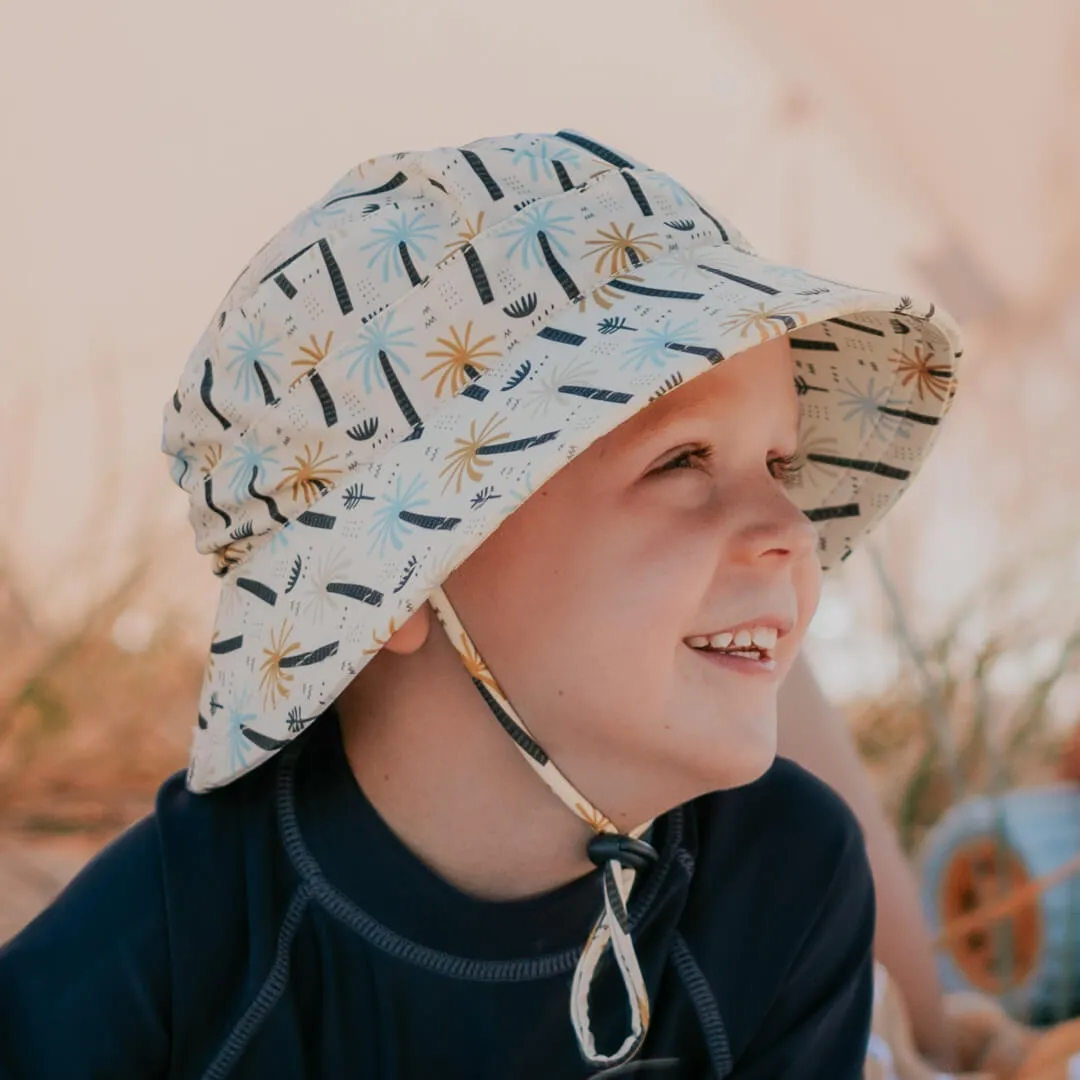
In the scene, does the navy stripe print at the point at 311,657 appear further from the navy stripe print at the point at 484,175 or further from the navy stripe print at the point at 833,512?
the navy stripe print at the point at 833,512

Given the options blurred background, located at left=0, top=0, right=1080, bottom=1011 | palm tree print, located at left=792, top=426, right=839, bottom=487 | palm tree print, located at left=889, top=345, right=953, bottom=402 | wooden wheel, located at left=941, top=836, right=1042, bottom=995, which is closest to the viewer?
palm tree print, located at left=889, top=345, right=953, bottom=402

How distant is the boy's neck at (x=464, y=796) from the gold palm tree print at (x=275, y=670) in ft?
0.52

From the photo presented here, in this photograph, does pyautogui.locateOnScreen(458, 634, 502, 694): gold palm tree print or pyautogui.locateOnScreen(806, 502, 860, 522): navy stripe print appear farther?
pyautogui.locateOnScreen(806, 502, 860, 522): navy stripe print

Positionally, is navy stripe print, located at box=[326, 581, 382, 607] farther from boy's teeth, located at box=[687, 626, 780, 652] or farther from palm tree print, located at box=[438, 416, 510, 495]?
boy's teeth, located at box=[687, 626, 780, 652]

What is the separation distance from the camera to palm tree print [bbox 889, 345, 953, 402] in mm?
1646

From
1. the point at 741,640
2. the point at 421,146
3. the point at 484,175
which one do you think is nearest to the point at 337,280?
the point at 484,175

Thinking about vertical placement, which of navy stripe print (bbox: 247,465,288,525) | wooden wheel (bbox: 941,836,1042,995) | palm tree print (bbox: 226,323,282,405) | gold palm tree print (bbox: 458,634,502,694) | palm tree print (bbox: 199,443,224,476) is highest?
palm tree print (bbox: 226,323,282,405)

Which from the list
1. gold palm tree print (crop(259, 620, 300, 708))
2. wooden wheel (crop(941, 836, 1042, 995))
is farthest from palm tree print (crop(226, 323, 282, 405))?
wooden wheel (crop(941, 836, 1042, 995))

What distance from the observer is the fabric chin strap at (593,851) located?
1368 mm

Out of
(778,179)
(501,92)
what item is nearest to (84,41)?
(501,92)

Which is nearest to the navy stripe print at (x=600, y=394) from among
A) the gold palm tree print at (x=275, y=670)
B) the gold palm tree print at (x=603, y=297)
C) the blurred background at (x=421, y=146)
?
the gold palm tree print at (x=603, y=297)

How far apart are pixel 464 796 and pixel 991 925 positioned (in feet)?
4.13

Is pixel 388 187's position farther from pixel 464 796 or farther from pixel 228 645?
pixel 464 796

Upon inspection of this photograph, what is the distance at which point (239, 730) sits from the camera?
4.60 feet
